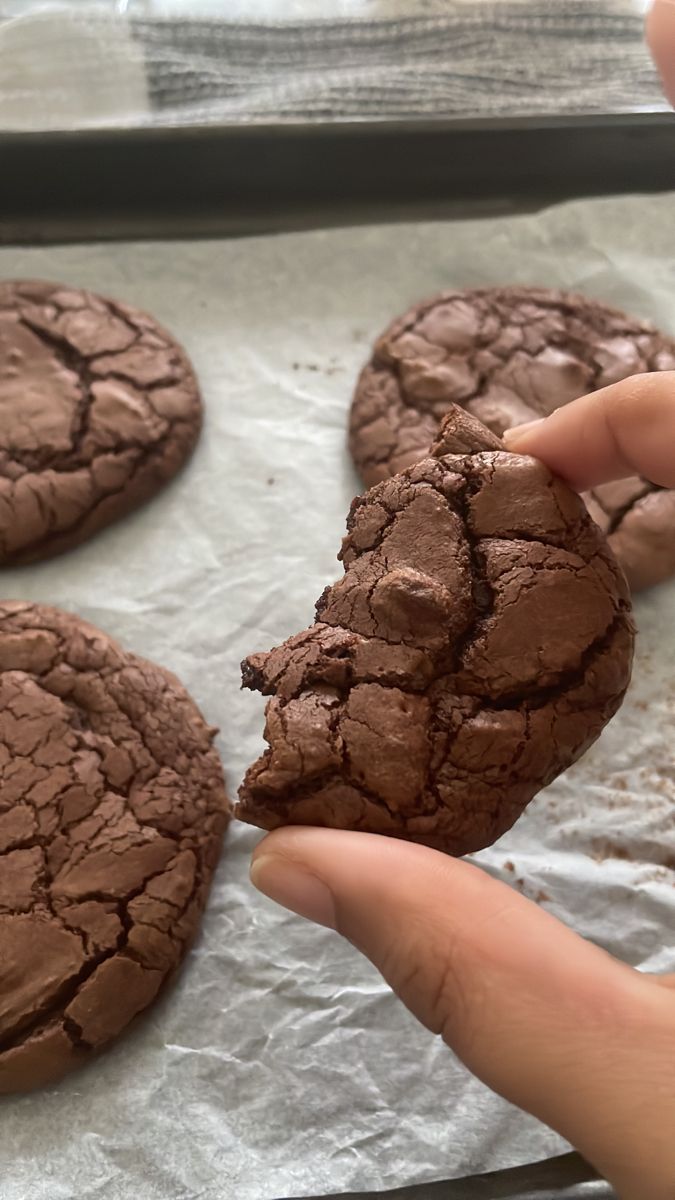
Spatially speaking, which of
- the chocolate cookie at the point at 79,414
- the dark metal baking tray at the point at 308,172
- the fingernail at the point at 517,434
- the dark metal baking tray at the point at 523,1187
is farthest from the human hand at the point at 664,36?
the dark metal baking tray at the point at 523,1187

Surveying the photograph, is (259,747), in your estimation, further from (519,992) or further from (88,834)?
(519,992)

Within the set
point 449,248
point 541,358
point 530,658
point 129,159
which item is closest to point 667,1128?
point 530,658

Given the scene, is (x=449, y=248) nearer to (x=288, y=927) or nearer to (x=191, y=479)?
(x=191, y=479)

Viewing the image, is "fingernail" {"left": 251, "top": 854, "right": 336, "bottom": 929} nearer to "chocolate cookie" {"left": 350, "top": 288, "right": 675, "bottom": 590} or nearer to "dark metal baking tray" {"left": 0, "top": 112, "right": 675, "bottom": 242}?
"chocolate cookie" {"left": 350, "top": 288, "right": 675, "bottom": 590}

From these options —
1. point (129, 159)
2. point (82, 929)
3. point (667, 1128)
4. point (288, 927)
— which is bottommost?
point (288, 927)

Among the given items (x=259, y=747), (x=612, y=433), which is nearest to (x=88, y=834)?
(x=259, y=747)
